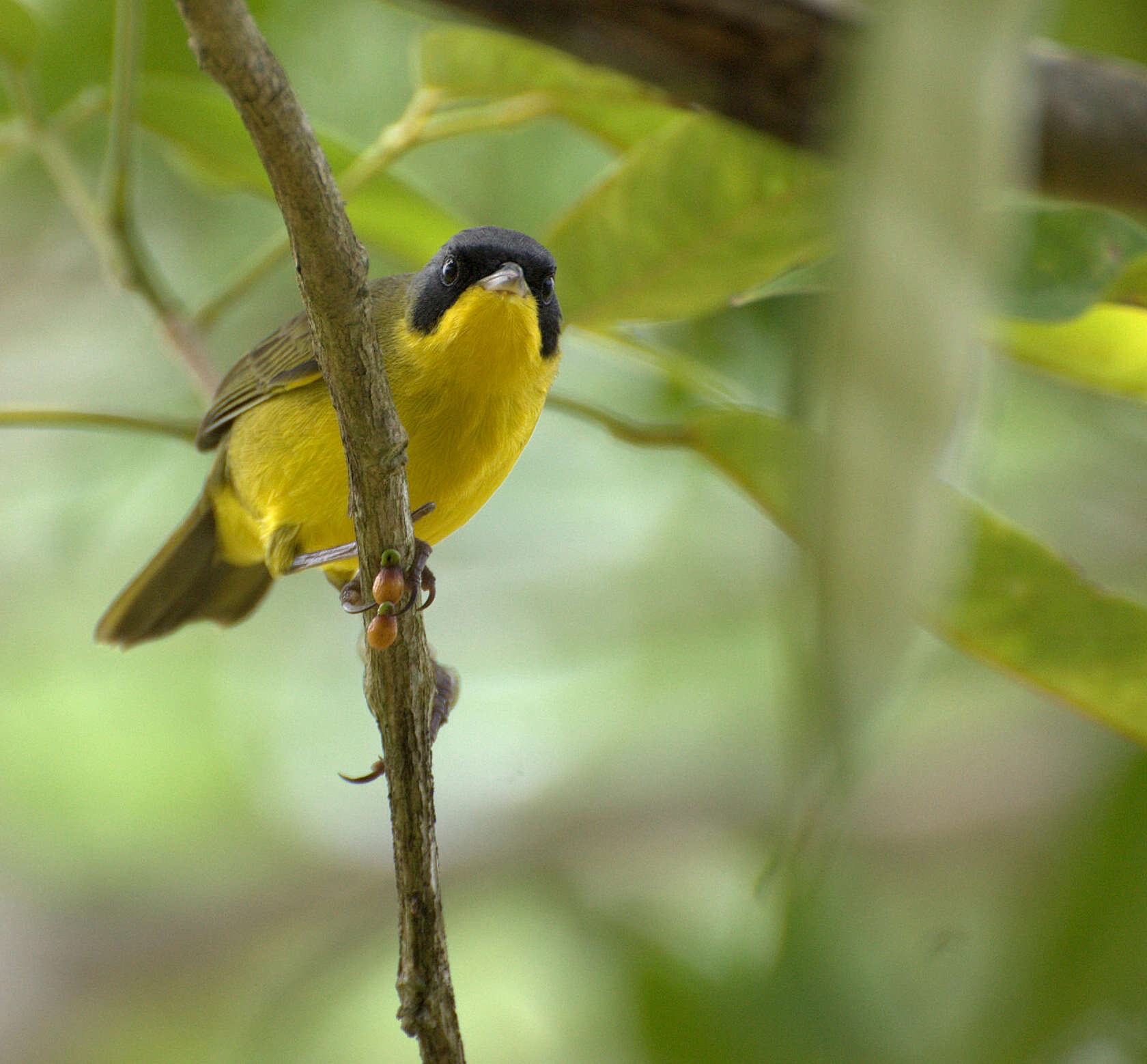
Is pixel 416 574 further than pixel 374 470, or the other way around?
pixel 416 574

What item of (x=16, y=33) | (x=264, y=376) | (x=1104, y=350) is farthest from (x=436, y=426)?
(x=1104, y=350)

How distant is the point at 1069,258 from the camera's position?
190cm

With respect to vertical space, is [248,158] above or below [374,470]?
below

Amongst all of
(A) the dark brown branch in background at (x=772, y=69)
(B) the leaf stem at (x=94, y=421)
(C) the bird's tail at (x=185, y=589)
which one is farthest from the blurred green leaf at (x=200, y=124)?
(C) the bird's tail at (x=185, y=589)

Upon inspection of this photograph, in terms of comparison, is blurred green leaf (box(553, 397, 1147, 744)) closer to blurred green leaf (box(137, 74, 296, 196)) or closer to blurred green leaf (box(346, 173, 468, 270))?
blurred green leaf (box(346, 173, 468, 270))

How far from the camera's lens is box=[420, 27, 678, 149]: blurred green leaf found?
2.53 m

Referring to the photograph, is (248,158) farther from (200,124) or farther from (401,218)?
(401,218)

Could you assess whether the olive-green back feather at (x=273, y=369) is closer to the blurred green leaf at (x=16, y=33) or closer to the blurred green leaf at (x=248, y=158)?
the blurred green leaf at (x=248, y=158)

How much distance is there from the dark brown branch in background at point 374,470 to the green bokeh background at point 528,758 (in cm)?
105

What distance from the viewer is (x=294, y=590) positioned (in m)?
5.30

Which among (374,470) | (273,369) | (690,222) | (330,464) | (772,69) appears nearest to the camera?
(374,470)

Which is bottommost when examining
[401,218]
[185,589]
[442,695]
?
[185,589]

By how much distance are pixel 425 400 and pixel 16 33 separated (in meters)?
1.09

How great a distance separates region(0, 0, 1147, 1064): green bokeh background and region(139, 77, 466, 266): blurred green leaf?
38cm
